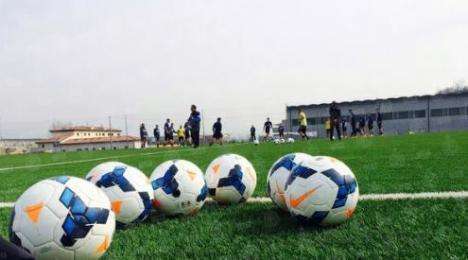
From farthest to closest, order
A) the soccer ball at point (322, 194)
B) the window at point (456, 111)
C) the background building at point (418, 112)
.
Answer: the window at point (456, 111), the background building at point (418, 112), the soccer ball at point (322, 194)

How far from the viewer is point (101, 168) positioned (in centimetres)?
514

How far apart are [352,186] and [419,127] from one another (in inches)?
2838

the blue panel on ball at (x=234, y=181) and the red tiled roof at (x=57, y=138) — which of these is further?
the red tiled roof at (x=57, y=138)

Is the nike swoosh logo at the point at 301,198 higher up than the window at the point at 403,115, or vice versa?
the window at the point at 403,115

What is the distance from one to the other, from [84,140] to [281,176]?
92.9 metres

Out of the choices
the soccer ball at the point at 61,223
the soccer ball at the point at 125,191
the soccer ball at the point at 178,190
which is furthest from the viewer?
the soccer ball at the point at 178,190

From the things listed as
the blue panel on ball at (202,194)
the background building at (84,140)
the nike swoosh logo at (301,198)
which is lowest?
the background building at (84,140)

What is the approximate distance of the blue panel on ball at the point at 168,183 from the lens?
212 inches

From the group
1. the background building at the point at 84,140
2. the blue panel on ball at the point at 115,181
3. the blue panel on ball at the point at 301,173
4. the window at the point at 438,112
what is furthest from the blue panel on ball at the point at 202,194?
the window at the point at 438,112

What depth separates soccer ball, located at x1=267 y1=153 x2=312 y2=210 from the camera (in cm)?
523

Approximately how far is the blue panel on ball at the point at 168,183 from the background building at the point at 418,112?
65.3 m

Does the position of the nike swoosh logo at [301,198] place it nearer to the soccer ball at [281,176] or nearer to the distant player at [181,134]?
the soccer ball at [281,176]

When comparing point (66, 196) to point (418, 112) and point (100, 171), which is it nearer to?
point (100, 171)

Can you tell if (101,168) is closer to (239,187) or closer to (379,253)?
(239,187)
